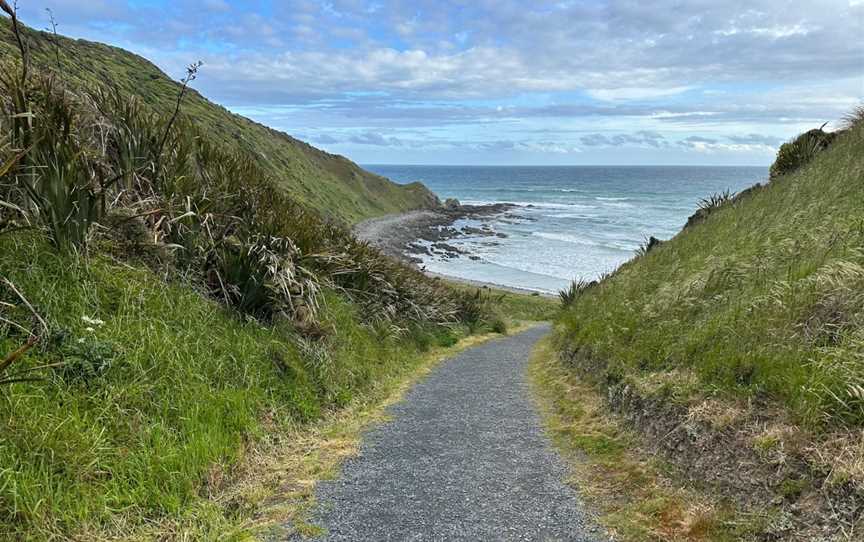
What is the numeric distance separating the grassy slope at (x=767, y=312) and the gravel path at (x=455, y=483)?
1471mm

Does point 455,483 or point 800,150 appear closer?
point 455,483

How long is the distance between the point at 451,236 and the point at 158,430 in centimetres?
6326

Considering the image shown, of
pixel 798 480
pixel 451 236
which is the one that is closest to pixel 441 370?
pixel 798 480

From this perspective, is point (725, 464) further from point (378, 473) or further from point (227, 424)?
point (227, 424)

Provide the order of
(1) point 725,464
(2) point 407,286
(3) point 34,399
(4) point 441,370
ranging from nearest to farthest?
(3) point 34,399 → (1) point 725,464 → (4) point 441,370 → (2) point 407,286

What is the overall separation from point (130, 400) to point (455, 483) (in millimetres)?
2502

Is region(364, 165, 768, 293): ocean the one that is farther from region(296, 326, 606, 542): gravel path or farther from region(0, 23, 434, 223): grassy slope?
region(0, 23, 434, 223): grassy slope

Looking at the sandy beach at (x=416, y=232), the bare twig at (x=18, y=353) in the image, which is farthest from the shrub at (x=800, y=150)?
the sandy beach at (x=416, y=232)

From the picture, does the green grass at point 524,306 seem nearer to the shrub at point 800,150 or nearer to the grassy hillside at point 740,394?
the shrub at point 800,150

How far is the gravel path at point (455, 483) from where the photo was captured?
3.65 meters

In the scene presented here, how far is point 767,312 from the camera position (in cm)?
493

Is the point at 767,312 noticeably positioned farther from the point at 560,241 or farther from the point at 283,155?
the point at 283,155

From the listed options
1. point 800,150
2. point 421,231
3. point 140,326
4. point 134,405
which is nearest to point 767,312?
point 134,405

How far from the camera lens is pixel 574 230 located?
69.1m
